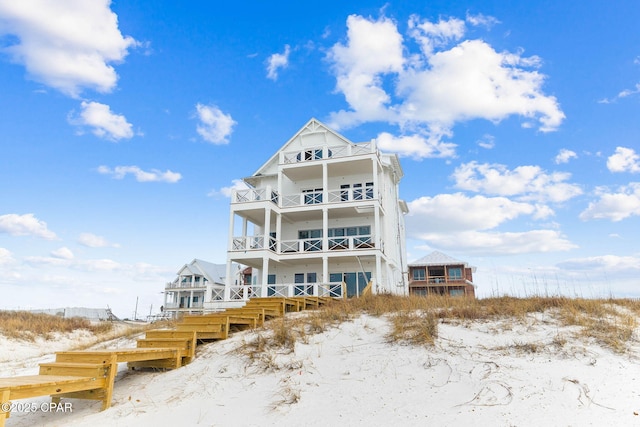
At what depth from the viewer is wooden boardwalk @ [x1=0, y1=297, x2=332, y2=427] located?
4.91 meters

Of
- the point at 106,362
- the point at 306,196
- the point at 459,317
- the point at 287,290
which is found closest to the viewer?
the point at 106,362

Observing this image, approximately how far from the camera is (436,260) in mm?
43438

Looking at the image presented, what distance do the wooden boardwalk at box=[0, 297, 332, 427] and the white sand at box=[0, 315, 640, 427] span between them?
0.28m

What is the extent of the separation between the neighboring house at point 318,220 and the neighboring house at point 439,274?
1858 centimetres

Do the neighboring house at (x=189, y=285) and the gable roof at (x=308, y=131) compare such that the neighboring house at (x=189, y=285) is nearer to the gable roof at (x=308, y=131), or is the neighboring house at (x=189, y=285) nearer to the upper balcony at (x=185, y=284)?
the upper balcony at (x=185, y=284)

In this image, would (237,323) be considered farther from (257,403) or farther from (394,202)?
(394,202)

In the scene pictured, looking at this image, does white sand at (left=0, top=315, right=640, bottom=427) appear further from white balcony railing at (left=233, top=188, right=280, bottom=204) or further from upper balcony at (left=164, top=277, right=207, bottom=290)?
upper balcony at (left=164, top=277, right=207, bottom=290)

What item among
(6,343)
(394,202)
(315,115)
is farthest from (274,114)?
(6,343)

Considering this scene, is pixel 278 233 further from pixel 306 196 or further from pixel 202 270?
pixel 202 270

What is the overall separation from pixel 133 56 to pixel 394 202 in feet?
58.1

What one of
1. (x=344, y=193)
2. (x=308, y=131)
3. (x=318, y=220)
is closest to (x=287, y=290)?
(x=318, y=220)

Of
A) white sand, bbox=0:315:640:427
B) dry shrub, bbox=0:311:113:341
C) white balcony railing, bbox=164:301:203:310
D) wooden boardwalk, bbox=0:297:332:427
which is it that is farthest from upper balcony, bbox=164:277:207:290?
white sand, bbox=0:315:640:427

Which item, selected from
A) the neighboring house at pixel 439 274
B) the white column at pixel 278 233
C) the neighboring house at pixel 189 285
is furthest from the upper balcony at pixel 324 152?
the neighboring house at pixel 189 285

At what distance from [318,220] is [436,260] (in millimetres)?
24518
